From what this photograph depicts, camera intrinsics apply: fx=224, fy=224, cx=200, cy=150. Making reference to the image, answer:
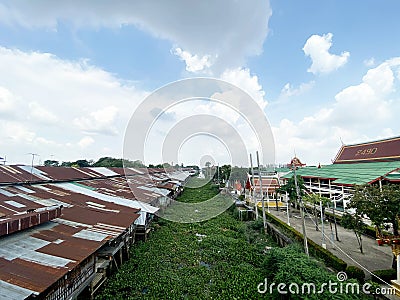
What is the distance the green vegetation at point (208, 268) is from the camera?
5.80m

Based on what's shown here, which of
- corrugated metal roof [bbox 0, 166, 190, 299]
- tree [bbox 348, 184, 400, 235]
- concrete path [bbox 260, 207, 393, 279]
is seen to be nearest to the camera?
corrugated metal roof [bbox 0, 166, 190, 299]

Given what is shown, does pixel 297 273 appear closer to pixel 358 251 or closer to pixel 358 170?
pixel 358 251

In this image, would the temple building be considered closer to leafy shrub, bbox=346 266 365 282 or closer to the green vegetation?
leafy shrub, bbox=346 266 365 282

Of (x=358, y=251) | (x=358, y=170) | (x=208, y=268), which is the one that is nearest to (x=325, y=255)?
(x=358, y=251)

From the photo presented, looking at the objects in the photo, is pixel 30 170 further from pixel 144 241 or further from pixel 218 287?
pixel 218 287

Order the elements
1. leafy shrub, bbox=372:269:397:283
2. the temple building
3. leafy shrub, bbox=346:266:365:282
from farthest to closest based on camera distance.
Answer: the temple building, leafy shrub, bbox=346:266:365:282, leafy shrub, bbox=372:269:397:283

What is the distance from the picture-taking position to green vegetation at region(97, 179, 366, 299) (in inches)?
228

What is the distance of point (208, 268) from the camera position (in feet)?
25.9

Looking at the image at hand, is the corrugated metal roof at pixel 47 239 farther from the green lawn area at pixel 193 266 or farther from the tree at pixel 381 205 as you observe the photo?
the tree at pixel 381 205

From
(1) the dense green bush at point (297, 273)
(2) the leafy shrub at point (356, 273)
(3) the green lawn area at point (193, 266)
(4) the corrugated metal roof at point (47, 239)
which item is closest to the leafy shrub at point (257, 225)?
(3) the green lawn area at point (193, 266)

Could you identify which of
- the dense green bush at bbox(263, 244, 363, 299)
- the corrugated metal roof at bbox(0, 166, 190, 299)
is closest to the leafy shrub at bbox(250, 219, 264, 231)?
the dense green bush at bbox(263, 244, 363, 299)

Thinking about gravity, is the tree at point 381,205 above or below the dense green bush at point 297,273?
above

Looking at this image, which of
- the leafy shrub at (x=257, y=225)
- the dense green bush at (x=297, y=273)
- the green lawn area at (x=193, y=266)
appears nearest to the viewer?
the dense green bush at (x=297, y=273)

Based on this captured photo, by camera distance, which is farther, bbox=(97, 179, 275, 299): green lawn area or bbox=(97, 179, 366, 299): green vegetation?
bbox=(97, 179, 275, 299): green lawn area
